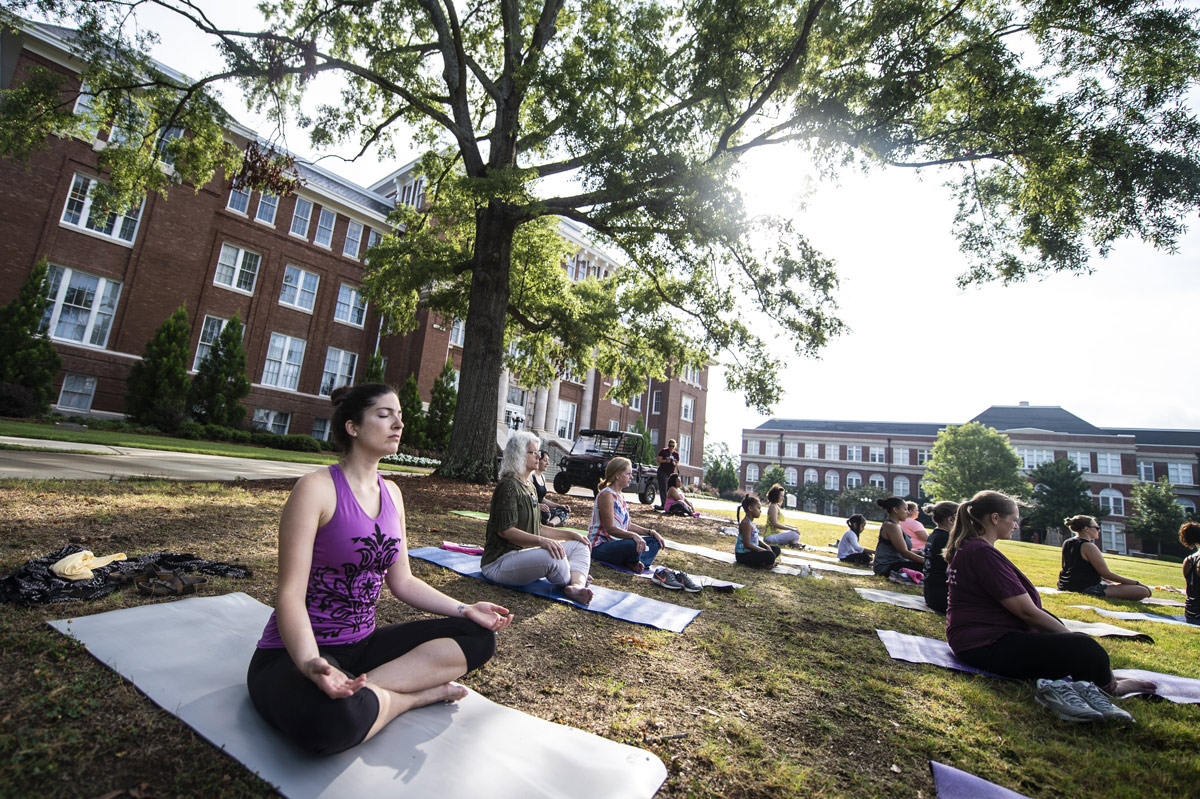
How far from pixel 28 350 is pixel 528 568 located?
773 inches

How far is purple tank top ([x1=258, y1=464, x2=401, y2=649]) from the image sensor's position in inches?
88.7

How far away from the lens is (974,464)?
47.3 metres

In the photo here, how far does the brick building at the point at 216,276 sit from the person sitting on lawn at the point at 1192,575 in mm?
12373

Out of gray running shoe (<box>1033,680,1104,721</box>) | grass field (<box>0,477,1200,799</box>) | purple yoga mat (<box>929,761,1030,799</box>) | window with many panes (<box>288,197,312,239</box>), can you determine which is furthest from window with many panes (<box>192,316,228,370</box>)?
gray running shoe (<box>1033,680,1104,721</box>)

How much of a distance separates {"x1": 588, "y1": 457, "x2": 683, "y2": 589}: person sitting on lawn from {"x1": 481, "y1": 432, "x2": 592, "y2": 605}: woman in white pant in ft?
4.82

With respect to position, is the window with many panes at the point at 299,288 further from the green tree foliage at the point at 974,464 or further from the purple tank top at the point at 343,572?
the green tree foliage at the point at 974,464

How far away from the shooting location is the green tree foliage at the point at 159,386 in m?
18.5

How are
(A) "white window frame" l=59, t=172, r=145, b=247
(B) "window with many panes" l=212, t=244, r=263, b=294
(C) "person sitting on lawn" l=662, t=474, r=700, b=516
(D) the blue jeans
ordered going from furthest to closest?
(B) "window with many panes" l=212, t=244, r=263, b=294, (A) "white window frame" l=59, t=172, r=145, b=247, (C) "person sitting on lawn" l=662, t=474, r=700, b=516, (D) the blue jeans

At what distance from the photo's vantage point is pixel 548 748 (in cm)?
232

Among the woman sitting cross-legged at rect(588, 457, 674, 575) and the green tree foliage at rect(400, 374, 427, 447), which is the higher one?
the green tree foliage at rect(400, 374, 427, 447)

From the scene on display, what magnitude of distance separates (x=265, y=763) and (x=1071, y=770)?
11.0ft

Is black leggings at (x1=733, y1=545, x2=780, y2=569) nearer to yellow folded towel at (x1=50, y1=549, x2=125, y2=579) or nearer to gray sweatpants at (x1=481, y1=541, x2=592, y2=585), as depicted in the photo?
gray sweatpants at (x1=481, y1=541, x2=592, y2=585)

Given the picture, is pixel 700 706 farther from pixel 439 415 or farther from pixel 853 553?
pixel 439 415

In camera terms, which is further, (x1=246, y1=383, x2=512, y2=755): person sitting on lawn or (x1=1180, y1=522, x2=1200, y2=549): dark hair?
(x1=1180, y1=522, x2=1200, y2=549): dark hair
